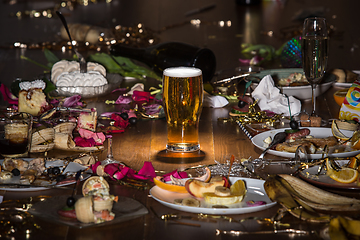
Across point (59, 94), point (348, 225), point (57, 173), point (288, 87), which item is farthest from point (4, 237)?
point (288, 87)

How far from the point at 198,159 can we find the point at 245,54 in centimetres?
149

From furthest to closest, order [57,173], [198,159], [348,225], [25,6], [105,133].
A: [25,6] < [105,133] < [198,159] < [57,173] < [348,225]

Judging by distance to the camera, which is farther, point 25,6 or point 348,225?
point 25,6

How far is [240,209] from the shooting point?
81 cm

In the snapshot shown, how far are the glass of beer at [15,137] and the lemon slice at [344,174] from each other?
2.32 feet

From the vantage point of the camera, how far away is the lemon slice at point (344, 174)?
929 millimetres

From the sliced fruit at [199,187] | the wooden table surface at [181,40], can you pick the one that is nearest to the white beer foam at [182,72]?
the wooden table surface at [181,40]

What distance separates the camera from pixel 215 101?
1.62 m

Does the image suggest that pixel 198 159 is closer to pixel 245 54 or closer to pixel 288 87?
pixel 288 87

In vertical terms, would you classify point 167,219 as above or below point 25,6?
below

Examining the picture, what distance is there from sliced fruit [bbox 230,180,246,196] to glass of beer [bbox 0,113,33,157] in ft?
1.78

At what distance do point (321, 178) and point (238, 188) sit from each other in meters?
0.20

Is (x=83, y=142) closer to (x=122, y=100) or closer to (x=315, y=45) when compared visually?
(x=122, y=100)

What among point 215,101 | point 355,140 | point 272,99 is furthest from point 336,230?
point 215,101
